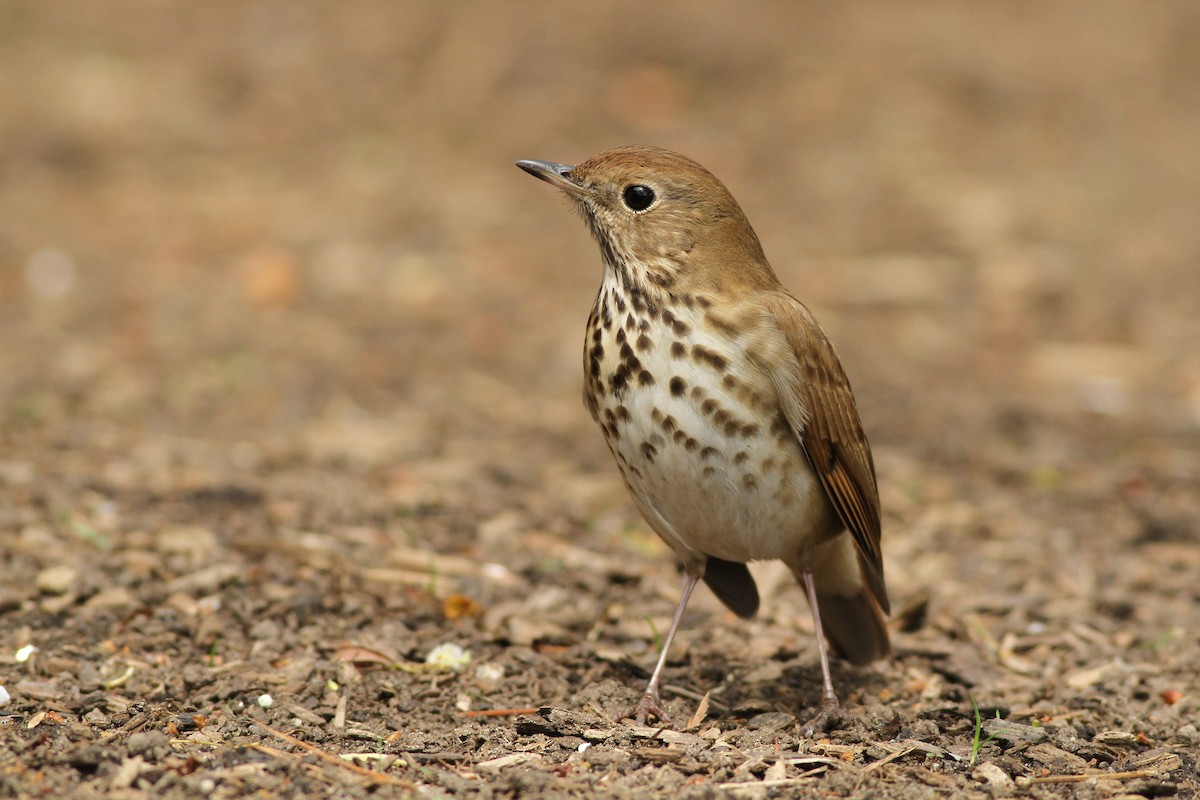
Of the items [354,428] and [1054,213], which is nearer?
[354,428]

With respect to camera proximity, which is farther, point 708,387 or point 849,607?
point 849,607

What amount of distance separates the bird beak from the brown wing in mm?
762

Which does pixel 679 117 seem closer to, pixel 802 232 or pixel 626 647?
pixel 802 232

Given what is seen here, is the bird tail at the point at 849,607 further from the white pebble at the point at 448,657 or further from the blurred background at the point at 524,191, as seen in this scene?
the blurred background at the point at 524,191

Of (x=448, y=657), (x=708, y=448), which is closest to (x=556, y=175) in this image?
(x=708, y=448)

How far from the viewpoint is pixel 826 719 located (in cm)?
466

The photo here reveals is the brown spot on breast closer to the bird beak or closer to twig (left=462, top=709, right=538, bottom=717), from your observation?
the bird beak

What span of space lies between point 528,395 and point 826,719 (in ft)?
13.3

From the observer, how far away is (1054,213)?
1129 cm

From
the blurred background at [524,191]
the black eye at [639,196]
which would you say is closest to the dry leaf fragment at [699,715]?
the black eye at [639,196]

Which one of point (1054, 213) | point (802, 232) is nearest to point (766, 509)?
point (802, 232)

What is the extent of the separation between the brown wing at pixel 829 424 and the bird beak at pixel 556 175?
0.76 metres

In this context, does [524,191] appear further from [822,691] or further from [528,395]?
[822,691]

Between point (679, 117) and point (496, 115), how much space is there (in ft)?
5.09
